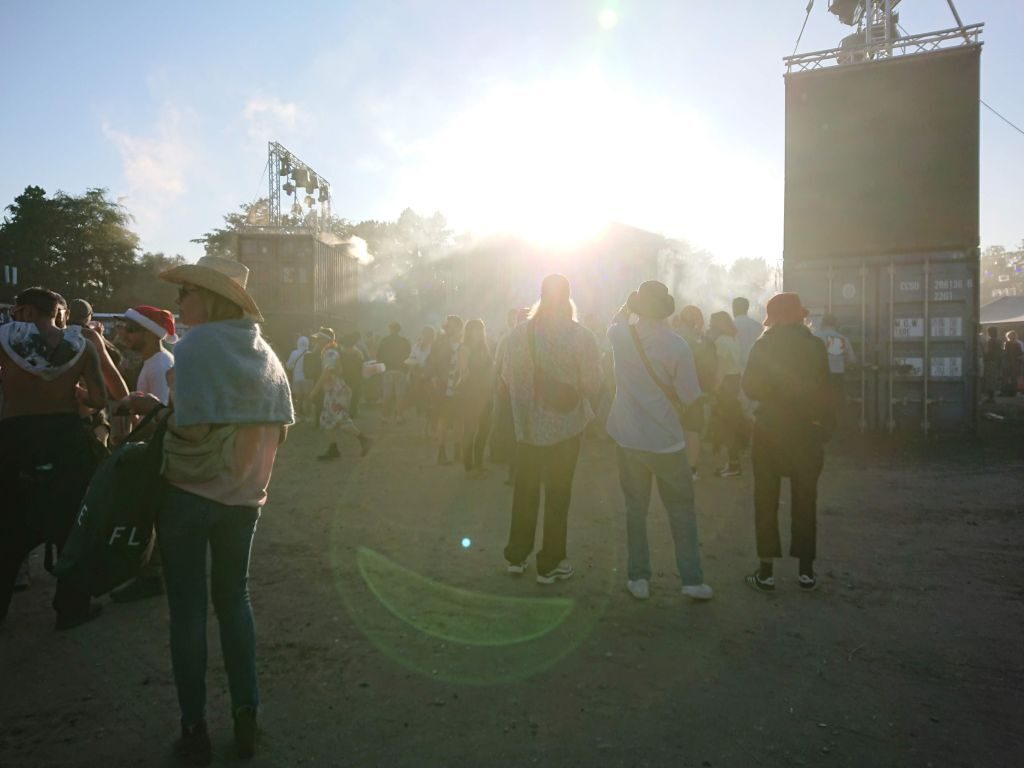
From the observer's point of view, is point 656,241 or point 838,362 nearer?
point 838,362

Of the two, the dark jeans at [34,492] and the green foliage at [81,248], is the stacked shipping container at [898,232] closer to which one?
the dark jeans at [34,492]

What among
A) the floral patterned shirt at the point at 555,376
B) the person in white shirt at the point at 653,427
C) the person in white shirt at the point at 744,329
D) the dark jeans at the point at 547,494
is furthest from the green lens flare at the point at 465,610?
the person in white shirt at the point at 744,329

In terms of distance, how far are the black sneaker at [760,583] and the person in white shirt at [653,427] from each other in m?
0.44

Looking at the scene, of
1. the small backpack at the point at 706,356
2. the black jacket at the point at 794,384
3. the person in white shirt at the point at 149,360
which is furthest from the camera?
the small backpack at the point at 706,356

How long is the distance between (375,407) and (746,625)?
15639mm

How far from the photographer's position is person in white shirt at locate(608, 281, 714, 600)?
4.48m

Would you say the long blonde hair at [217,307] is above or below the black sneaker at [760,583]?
above

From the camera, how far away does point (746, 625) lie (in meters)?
4.15

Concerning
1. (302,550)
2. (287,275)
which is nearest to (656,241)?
(287,275)

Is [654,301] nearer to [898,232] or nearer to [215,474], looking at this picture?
[215,474]

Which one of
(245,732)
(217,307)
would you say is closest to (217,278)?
(217,307)

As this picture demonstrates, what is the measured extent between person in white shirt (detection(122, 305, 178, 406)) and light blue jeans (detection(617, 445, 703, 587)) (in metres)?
2.98

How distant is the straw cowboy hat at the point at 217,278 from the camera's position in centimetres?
276

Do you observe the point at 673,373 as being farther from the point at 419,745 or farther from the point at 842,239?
the point at 842,239
